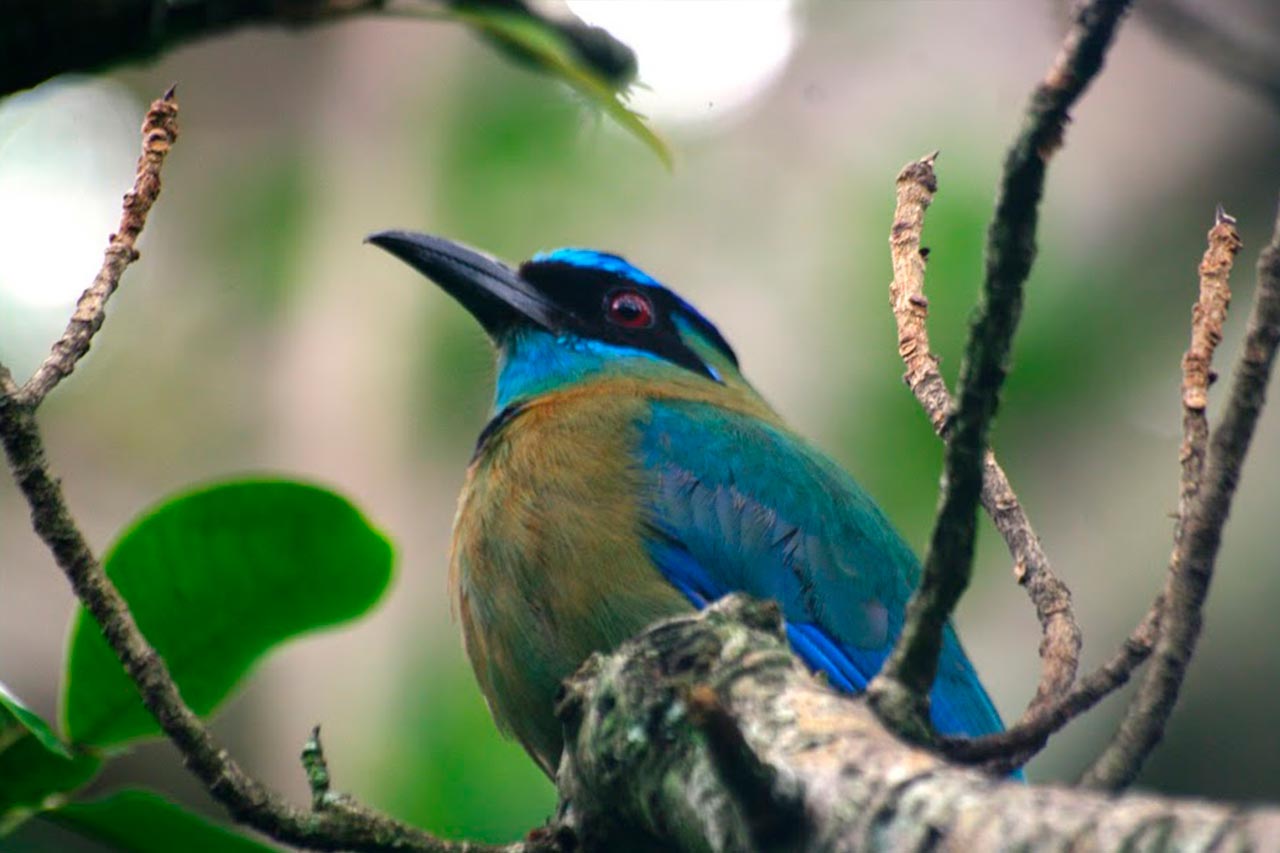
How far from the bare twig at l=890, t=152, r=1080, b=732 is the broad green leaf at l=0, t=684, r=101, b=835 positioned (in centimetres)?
146

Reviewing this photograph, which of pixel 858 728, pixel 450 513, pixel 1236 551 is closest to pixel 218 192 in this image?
pixel 450 513

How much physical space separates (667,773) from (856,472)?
5.37 m

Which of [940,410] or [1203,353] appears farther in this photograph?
[940,410]

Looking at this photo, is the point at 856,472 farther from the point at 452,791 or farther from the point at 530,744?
the point at 530,744

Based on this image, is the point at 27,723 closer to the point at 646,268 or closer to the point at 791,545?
the point at 791,545

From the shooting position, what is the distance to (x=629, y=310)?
15.5 feet

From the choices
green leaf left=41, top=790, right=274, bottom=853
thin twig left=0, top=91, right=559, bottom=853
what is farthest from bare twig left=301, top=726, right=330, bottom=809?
green leaf left=41, top=790, right=274, bottom=853

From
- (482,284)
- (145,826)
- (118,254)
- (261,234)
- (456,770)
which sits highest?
(261,234)

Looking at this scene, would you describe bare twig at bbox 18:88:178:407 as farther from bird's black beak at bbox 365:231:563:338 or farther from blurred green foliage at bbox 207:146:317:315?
blurred green foliage at bbox 207:146:317:315

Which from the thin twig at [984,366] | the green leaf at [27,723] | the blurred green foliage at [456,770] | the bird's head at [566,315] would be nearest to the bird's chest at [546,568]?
the bird's head at [566,315]

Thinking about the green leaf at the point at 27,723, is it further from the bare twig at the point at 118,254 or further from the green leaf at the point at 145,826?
the bare twig at the point at 118,254

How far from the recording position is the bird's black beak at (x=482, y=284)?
4.42 meters

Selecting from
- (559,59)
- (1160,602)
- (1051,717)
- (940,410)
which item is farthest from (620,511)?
(1051,717)

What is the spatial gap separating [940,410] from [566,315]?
188 cm
